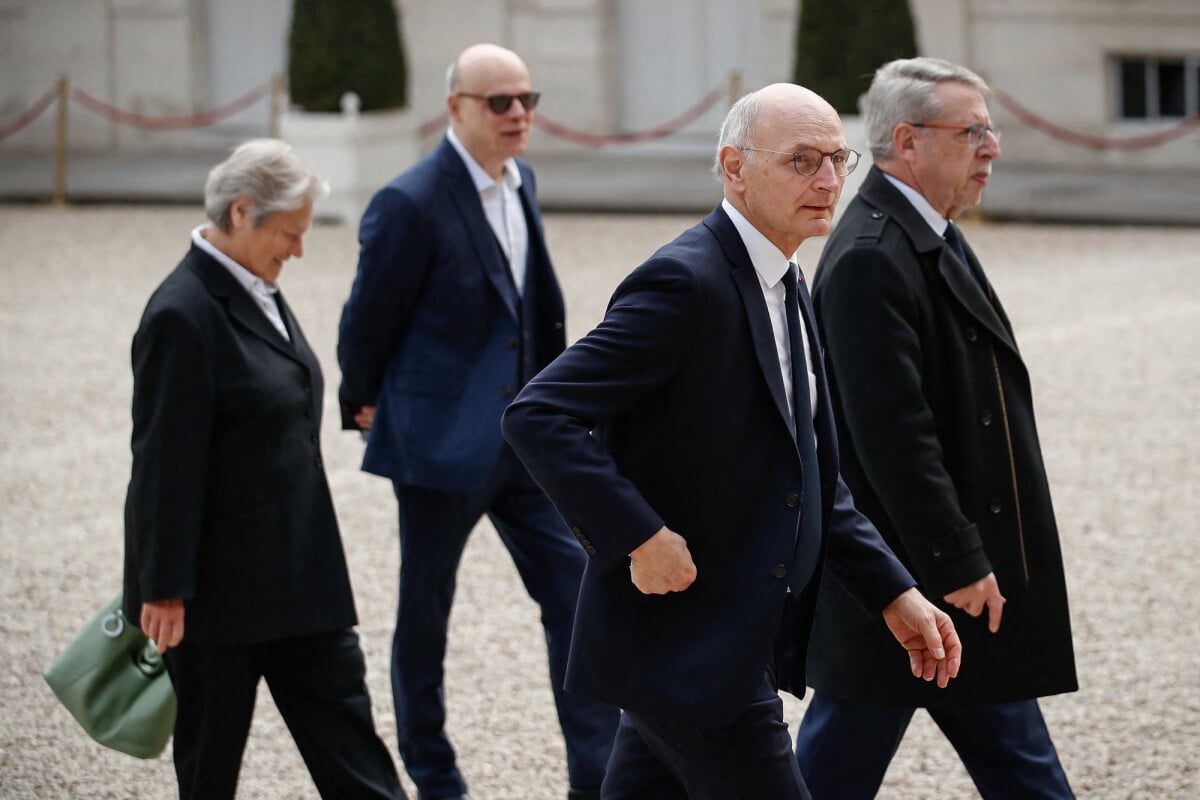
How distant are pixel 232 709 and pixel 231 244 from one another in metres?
0.99

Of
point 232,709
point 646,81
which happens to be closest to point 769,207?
point 232,709

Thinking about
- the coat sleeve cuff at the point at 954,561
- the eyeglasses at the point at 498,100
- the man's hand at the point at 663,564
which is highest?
the eyeglasses at the point at 498,100

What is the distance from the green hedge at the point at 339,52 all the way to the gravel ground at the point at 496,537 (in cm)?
177

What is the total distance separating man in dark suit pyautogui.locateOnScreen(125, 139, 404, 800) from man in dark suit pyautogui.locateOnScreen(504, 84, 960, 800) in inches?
42.4

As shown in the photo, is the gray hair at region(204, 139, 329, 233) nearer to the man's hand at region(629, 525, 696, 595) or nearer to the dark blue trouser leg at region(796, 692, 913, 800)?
the man's hand at region(629, 525, 696, 595)

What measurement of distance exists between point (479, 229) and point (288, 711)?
1.37 meters

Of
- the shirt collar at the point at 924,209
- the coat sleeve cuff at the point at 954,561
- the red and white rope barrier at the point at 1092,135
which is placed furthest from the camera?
the red and white rope barrier at the point at 1092,135

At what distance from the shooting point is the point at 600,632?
2984 mm

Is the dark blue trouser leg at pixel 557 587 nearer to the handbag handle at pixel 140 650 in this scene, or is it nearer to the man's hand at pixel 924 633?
the handbag handle at pixel 140 650

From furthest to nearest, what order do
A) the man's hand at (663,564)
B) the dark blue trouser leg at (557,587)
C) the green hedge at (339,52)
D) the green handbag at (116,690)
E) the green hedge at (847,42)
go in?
the green hedge at (339,52) < the green hedge at (847,42) < the dark blue trouser leg at (557,587) < the green handbag at (116,690) < the man's hand at (663,564)

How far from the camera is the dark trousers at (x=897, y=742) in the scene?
3732 millimetres

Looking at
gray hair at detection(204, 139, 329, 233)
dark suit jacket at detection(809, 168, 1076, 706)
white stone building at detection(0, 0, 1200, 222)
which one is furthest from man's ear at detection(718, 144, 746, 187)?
white stone building at detection(0, 0, 1200, 222)

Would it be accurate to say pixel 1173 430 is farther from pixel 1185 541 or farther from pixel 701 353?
pixel 701 353

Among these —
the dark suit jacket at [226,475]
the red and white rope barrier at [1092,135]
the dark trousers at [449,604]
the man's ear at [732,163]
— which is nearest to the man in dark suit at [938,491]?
the man's ear at [732,163]
